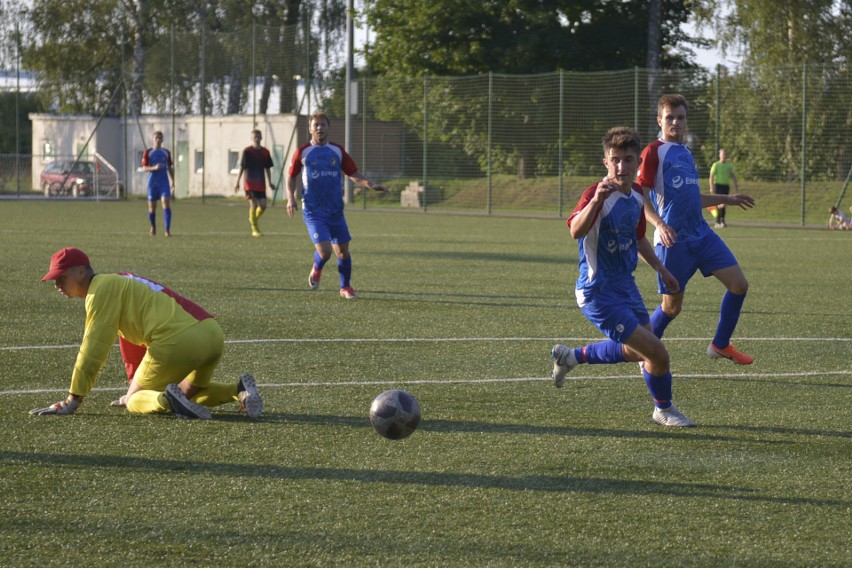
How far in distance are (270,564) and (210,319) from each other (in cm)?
284

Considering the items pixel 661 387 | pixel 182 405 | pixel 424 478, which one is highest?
pixel 661 387

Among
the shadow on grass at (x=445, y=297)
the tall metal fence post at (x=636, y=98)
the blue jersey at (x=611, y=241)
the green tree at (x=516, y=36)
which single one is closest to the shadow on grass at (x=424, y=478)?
the blue jersey at (x=611, y=241)

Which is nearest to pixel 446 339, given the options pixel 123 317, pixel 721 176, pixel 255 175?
pixel 123 317

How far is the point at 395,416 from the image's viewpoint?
230 inches

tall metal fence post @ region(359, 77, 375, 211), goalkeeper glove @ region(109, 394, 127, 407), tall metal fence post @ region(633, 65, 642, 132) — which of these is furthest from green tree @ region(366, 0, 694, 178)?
goalkeeper glove @ region(109, 394, 127, 407)

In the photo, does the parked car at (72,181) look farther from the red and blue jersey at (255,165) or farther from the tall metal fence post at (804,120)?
the tall metal fence post at (804,120)

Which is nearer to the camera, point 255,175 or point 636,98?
point 255,175

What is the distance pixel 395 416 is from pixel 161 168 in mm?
17644

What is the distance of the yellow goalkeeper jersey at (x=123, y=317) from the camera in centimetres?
633

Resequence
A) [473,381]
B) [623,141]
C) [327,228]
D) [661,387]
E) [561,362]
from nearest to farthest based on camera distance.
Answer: [623,141], [661,387], [561,362], [473,381], [327,228]

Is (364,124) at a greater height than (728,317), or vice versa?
(364,124)

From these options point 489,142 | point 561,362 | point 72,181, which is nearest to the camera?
point 561,362

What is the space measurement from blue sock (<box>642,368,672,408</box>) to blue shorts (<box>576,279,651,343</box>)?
0.87 ft

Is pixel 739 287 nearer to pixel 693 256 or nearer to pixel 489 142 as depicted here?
pixel 693 256
